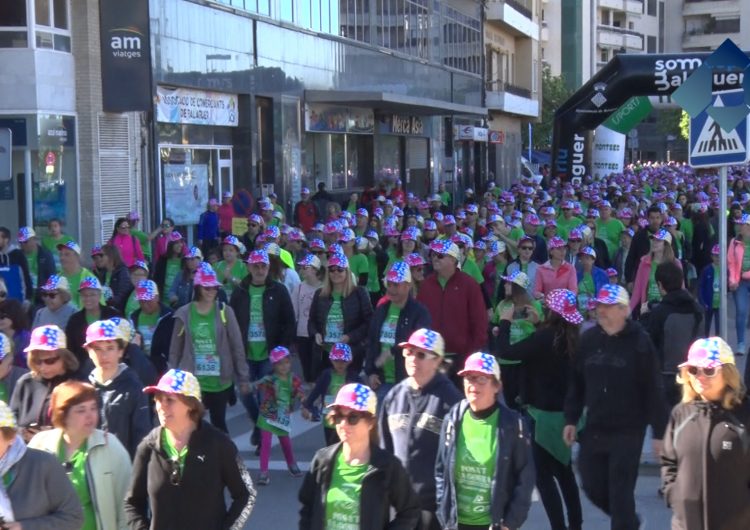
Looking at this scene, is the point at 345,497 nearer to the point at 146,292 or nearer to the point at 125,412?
the point at 125,412

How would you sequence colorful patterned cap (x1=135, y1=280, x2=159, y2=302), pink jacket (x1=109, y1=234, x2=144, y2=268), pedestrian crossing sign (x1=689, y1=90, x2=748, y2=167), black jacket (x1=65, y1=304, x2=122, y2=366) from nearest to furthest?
pedestrian crossing sign (x1=689, y1=90, x2=748, y2=167) < black jacket (x1=65, y1=304, x2=122, y2=366) < colorful patterned cap (x1=135, y1=280, x2=159, y2=302) < pink jacket (x1=109, y1=234, x2=144, y2=268)

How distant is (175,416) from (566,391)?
9.93 ft

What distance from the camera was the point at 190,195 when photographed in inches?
950

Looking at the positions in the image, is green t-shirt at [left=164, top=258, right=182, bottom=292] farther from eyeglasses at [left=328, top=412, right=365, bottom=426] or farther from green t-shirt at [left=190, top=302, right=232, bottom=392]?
eyeglasses at [left=328, top=412, right=365, bottom=426]

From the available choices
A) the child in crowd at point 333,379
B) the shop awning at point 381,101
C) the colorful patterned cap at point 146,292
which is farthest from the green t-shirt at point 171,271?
the shop awning at point 381,101

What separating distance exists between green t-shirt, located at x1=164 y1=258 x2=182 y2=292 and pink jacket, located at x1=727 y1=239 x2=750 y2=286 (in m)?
6.58

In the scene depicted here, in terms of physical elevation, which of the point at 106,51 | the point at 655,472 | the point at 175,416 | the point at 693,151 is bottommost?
the point at 655,472

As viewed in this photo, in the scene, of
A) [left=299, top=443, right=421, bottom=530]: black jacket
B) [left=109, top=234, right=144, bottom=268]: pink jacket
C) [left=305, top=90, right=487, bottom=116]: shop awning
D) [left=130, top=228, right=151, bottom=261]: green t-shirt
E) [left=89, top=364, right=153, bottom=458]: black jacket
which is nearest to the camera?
[left=299, top=443, right=421, bottom=530]: black jacket

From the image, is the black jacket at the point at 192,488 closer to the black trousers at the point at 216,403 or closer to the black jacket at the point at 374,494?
the black jacket at the point at 374,494

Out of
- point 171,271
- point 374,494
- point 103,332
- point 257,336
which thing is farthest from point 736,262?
point 374,494

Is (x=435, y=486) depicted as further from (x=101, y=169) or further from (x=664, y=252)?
(x=101, y=169)

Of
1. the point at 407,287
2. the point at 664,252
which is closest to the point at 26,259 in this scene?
the point at 407,287

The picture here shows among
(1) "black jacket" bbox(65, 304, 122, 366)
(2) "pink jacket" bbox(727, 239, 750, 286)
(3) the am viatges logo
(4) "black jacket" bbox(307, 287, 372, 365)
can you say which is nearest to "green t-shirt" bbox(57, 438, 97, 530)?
(1) "black jacket" bbox(65, 304, 122, 366)

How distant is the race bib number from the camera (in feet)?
30.5
